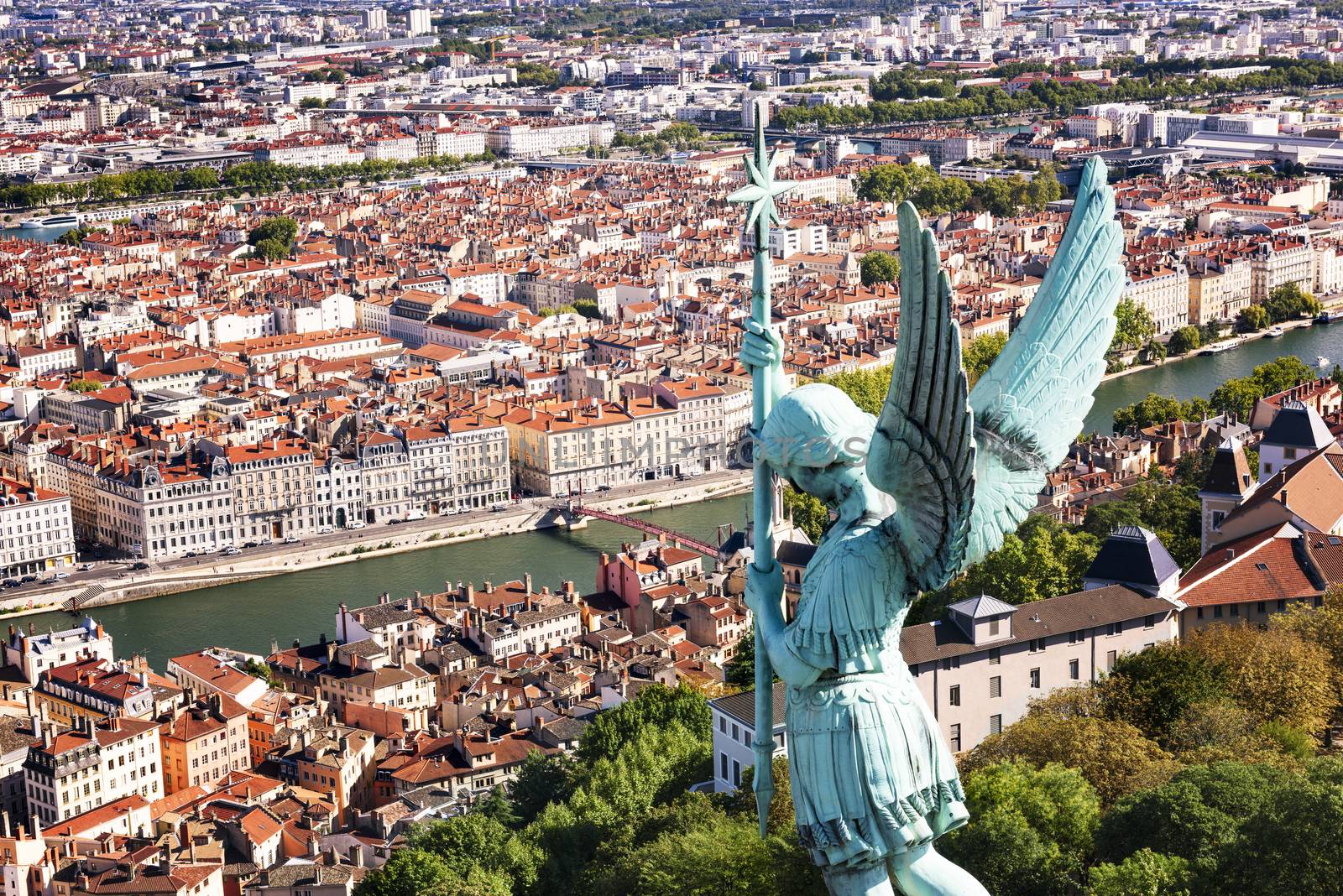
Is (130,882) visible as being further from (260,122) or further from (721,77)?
(721,77)

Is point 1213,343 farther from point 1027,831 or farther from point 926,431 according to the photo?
point 926,431

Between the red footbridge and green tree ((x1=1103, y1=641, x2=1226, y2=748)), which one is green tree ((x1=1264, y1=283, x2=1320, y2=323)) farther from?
green tree ((x1=1103, y1=641, x2=1226, y2=748))

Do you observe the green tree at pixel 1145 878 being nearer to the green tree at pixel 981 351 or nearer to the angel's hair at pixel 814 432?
the angel's hair at pixel 814 432

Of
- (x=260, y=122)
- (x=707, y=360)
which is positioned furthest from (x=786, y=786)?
(x=260, y=122)

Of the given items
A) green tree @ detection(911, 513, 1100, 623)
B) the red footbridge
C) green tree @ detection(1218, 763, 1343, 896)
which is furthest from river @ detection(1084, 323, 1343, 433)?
green tree @ detection(1218, 763, 1343, 896)

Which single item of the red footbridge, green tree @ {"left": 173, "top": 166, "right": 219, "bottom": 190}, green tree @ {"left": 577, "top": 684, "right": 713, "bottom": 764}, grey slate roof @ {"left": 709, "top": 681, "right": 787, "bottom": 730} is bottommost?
the red footbridge

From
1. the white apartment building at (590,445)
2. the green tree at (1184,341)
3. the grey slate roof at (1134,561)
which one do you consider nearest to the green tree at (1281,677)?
the grey slate roof at (1134,561)
